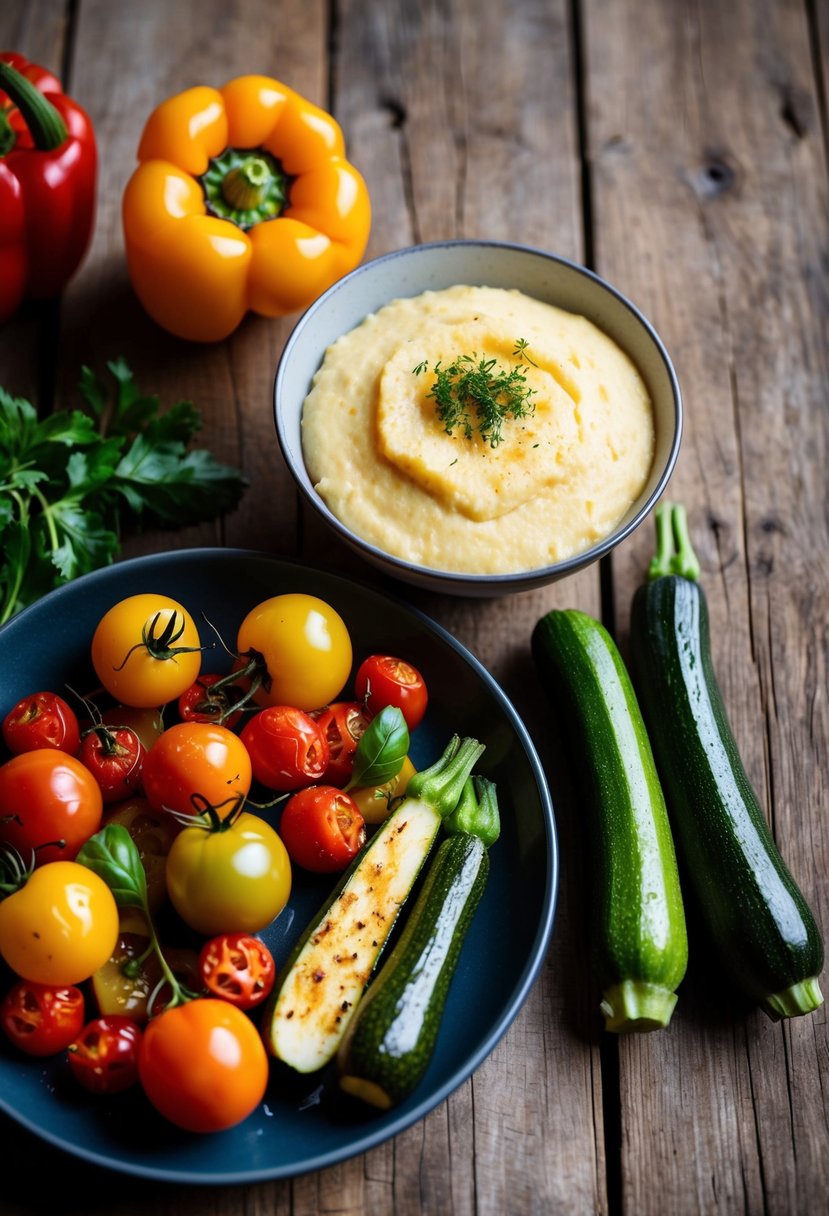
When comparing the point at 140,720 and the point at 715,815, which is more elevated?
the point at 140,720

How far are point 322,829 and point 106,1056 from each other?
0.54 m

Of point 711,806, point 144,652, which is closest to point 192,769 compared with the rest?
point 144,652

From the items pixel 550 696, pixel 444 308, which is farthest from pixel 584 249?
pixel 550 696

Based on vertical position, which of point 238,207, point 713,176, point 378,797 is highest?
point 238,207

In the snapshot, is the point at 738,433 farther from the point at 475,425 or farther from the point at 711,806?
the point at 711,806

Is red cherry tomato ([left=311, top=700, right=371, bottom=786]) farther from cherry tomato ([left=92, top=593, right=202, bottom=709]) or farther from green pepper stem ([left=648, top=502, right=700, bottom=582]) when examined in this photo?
green pepper stem ([left=648, top=502, right=700, bottom=582])

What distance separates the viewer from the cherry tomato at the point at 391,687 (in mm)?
2215

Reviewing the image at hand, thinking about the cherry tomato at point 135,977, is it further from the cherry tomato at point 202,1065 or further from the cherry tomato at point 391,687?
the cherry tomato at point 391,687

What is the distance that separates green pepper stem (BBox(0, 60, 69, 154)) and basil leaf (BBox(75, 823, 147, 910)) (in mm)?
1566

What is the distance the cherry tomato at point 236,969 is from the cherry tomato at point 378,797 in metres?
0.35

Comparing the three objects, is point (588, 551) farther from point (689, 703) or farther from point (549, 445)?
point (689, 703)

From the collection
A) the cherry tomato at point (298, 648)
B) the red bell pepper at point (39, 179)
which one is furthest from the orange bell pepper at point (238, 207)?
the cherry tomato at point (298, 648)

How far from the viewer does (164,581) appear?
2342 mm

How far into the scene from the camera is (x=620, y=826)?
7.14 feet
